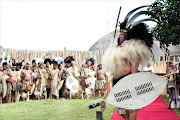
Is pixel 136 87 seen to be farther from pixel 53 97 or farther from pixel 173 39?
pixel 53 97

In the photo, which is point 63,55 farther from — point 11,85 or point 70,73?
point 11,85

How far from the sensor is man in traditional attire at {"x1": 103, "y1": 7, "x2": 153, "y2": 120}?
4285 mm

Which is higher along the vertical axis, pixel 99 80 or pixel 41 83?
pixel 99 80

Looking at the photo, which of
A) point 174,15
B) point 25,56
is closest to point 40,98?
point 25,56

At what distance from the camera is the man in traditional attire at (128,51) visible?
4.29 m

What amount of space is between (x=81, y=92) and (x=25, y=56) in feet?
14.6

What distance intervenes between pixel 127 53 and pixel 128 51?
0.03m

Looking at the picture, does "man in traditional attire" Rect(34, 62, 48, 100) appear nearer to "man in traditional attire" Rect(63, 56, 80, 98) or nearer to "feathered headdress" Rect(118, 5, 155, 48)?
"man in traditional attire" Rect(63, 56, 80, 98)

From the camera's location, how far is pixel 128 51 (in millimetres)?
4289

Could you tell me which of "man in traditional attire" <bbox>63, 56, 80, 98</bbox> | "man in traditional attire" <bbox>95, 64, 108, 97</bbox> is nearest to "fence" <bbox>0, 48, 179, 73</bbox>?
"man in traditional attire" <bbox>95, 64, 108, 97</bbox>

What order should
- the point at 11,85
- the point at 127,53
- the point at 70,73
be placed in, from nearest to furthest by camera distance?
the point at 127,53, the point at 11,85, the point at 70,73

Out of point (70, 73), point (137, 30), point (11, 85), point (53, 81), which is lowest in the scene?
point (11, 85)

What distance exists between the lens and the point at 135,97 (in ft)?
13.1

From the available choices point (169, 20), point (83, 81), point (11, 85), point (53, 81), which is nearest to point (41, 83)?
point (53, 81)
